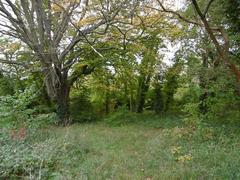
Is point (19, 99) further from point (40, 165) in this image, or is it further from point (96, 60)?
point (96, 60)

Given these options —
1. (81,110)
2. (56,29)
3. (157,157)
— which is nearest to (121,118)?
(81,110)

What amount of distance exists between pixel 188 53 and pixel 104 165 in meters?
7.98

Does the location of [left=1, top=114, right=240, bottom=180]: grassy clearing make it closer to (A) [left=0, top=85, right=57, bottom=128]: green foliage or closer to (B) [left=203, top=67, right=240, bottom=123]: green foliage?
(B) [left=203, top=67, right=240, bottom=123]: green foliage

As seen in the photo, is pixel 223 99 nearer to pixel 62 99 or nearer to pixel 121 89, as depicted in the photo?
pixel 62 99

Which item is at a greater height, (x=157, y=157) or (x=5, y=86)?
(x=5, y=86)

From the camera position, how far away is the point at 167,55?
16328 millimetres

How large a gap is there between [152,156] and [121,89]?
36.8ft

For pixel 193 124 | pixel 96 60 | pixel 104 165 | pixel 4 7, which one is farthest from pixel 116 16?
pixel 104 165

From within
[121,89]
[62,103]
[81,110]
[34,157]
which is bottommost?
[34,157]

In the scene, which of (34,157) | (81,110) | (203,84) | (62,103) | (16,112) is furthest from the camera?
(81,110)

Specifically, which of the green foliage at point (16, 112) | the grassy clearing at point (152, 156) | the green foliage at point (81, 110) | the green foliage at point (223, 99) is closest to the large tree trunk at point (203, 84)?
the green foliage at point (223, 99)

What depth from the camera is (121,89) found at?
1809cm

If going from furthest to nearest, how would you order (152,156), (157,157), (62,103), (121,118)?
(62,103)
(121,118)
(152,156)
(157,157)

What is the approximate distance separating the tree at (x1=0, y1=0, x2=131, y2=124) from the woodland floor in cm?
495
